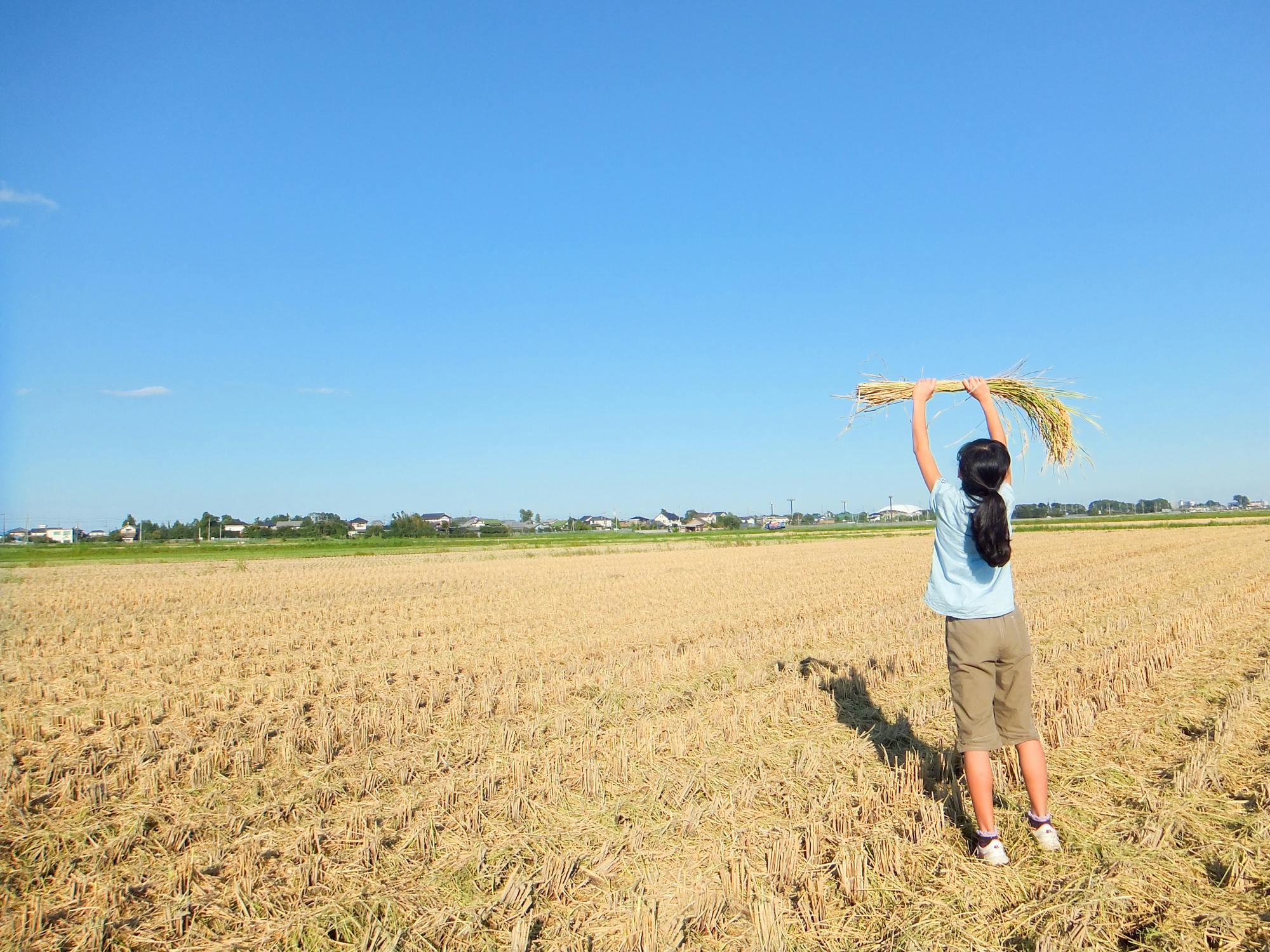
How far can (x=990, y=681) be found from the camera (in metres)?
4.19

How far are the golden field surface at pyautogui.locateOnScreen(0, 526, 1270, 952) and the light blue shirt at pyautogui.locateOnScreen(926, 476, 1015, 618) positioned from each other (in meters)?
1.31

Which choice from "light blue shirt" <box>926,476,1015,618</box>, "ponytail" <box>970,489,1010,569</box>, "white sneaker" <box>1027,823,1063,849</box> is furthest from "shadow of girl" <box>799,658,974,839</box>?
"ponytail" <box>970,489,1010,569</box>

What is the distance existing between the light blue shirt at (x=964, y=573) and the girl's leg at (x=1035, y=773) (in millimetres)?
752

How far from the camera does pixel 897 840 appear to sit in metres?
4.20

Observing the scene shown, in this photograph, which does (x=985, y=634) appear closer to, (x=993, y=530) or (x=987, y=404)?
(x=993, y=530)

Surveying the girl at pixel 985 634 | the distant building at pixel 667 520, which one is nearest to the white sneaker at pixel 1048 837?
the girl at pixel 985 634

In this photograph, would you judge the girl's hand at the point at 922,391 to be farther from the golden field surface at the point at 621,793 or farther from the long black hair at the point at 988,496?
the golden field surface at the point at 621,793

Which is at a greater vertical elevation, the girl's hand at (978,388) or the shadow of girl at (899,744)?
the girl's hand at (978,388)

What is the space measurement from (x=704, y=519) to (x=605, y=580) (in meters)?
111

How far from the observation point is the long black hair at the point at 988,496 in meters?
4.03

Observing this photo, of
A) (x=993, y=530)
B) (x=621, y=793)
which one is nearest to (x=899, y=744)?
(x=621, y=793)

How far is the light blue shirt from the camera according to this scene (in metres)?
4.18

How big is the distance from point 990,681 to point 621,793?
95.5 inches

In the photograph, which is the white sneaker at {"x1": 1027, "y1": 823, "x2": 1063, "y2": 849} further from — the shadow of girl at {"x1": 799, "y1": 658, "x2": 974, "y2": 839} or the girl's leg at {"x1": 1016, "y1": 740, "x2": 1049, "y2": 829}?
the shadow of girl at {"x1": 799, "y1": 658, "x2": 974, "y2": 839}
